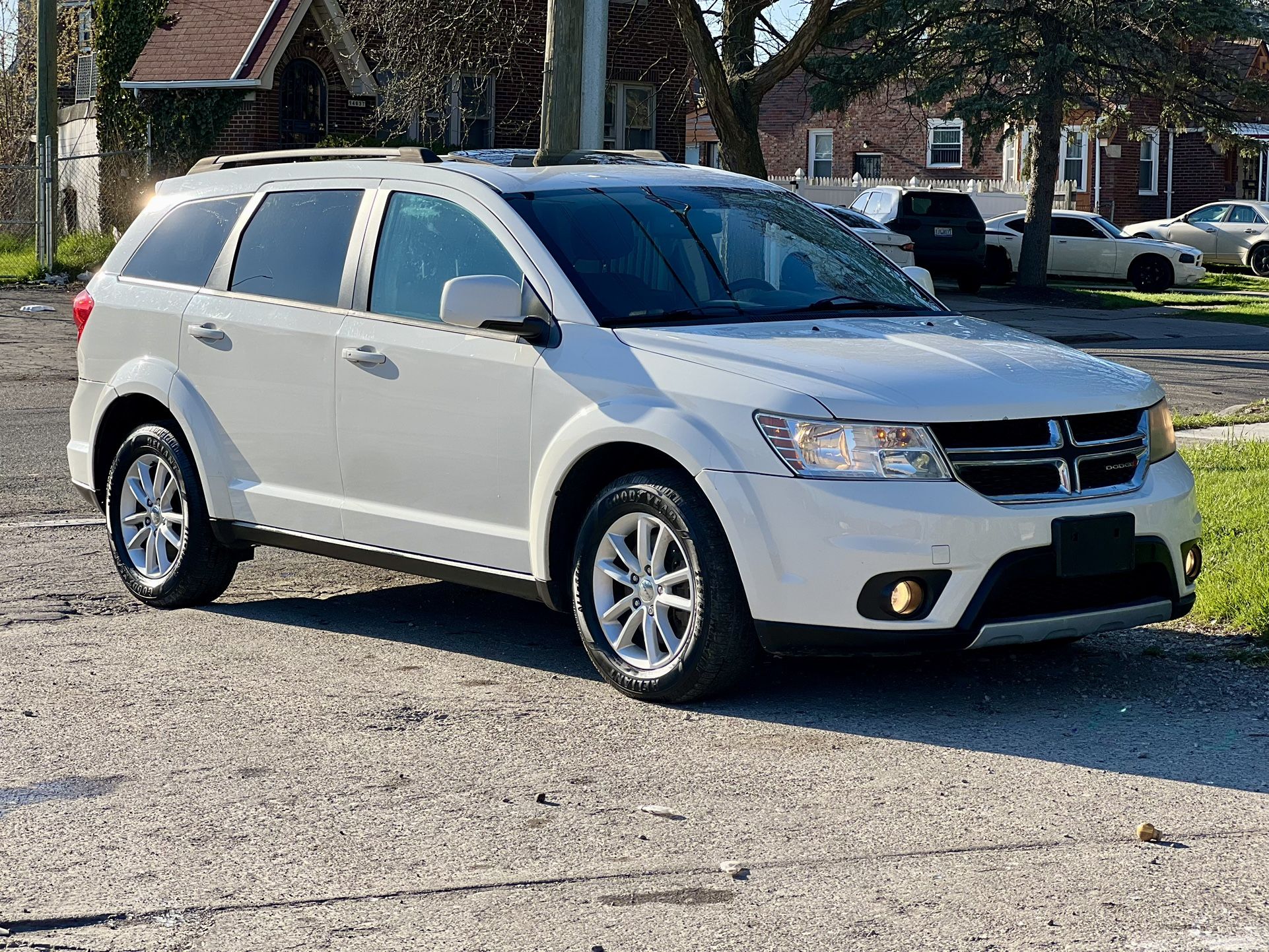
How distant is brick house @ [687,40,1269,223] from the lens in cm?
4712

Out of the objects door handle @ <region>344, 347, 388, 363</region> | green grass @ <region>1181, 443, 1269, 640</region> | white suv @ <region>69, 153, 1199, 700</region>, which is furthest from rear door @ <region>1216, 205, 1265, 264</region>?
door handle @ <region>344, 347, 388, 363</region>

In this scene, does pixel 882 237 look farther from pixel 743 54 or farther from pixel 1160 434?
pixel 1160 434

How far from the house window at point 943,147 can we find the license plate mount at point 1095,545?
149 feet

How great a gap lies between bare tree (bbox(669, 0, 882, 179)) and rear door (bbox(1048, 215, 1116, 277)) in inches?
448

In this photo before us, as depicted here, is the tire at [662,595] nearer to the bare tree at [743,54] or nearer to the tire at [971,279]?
the bare tree at [743,54]

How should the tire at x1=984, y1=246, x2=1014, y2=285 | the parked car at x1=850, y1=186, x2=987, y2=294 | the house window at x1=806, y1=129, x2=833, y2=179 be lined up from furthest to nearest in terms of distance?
the house window at x1=806, y1=129, x2=833, y2=179
the tire at x1=984, y1=246, x2=1014, y2=285
the parked car at x1=850, y1=186, x2=987, y2=294

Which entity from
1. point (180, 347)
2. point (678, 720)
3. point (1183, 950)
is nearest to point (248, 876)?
point (678, 720)

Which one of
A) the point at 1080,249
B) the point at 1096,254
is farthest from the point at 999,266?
the point at 1096,254

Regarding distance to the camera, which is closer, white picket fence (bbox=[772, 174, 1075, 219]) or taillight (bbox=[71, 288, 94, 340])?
taillight (bbox=[71, 288, 94, 340])

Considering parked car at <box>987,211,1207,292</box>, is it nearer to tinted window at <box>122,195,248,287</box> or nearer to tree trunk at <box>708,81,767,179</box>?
tree trunk at <box>708,81,767,179</box>

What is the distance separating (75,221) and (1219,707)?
35313mm

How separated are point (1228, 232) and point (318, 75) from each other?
19536 millimetres

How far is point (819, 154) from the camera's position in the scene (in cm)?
5347

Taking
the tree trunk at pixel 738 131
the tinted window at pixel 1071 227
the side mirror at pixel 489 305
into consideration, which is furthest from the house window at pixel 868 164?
the side mirror at pixel 489 305
